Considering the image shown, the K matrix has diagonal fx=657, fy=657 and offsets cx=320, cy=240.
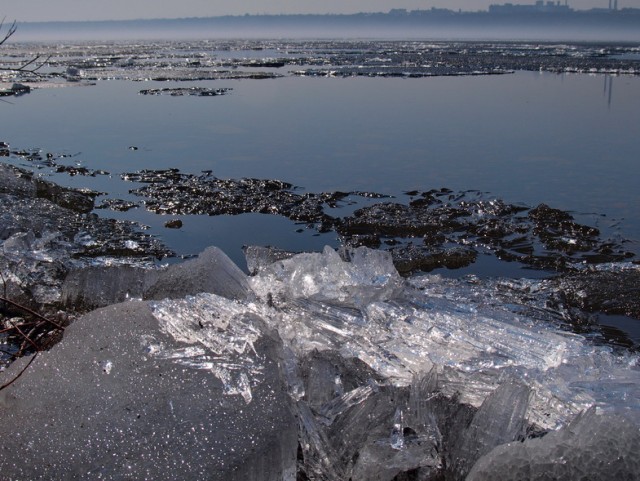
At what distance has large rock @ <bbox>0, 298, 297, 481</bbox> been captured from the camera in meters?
2.45

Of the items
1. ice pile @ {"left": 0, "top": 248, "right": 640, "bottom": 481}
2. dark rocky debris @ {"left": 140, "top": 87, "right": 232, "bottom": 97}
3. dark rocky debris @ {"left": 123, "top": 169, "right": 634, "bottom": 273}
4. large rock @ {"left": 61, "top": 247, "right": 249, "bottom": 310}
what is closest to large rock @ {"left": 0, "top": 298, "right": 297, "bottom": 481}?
ice pile @ {"left": 0, "top": 248, "right": 640, "bottom": 481}

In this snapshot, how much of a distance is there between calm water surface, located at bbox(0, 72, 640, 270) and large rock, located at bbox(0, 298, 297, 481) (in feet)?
11.8

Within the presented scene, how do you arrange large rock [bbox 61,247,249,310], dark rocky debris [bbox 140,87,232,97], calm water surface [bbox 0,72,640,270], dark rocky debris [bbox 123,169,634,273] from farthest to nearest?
dark rocky debris [bbox 140,87,232,97]
calm water surface [bbox 0,72,640,270]
dark rocky debris [bbox 123,169,634,273]
large rock [bbox 61,247,249,310]

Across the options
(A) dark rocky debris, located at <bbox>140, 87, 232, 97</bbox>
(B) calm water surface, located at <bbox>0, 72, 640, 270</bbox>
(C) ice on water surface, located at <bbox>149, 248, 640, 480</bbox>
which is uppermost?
(A) dark rocky debris, located at <bbox>140, 87, 232, 97</bbox>

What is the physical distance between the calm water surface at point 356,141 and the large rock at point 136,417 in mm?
3582

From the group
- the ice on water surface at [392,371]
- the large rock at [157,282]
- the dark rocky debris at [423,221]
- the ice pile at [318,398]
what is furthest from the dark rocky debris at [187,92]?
the ice pile at [318,398]

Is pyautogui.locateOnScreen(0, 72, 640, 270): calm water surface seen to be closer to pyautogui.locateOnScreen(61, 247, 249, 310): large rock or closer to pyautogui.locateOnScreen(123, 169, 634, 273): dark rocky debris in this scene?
pyautogui.locateOnScreen(123, 169, 634, 273): dark rocky debris

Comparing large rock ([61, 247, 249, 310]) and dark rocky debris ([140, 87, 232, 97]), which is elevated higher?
dark rocky debris ([140, 87, 232, 97])

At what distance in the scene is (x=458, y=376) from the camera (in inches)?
125

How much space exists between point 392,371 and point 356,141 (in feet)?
30.6

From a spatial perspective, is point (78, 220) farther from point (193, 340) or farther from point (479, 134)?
point (479, 134)

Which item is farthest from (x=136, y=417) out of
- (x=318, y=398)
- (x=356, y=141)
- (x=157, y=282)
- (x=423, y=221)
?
(x=356, y=141)

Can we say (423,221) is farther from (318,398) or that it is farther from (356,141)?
(356,141)

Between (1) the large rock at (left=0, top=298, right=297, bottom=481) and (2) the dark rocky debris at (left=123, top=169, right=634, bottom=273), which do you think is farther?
(2) the dark rocky debris at (left=123, top=169, right=634, bottom=273)
